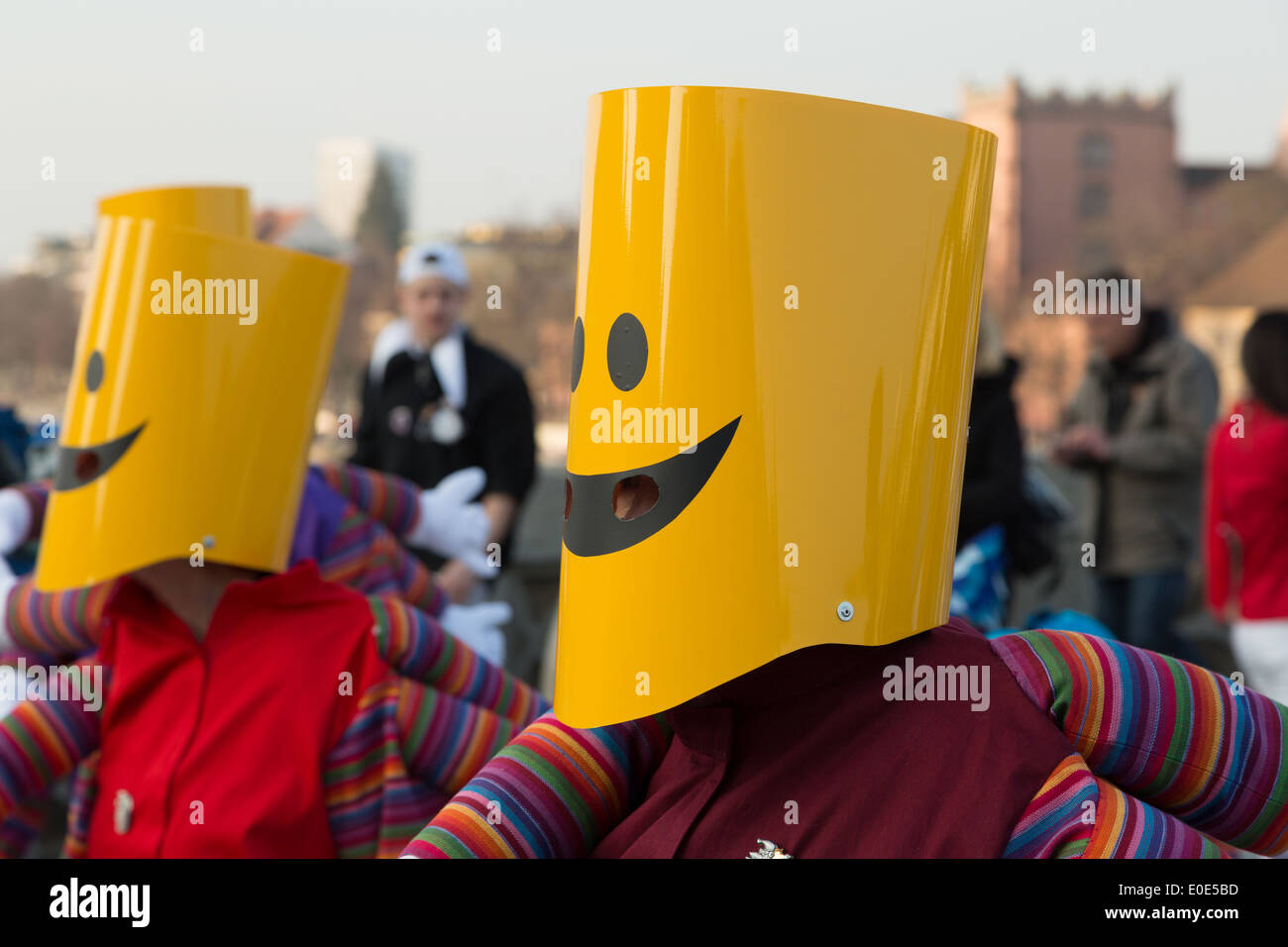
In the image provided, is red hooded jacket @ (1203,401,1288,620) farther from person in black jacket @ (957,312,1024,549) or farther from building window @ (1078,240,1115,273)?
building window @ (1078,240,1115,273)

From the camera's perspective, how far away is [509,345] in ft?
33.0

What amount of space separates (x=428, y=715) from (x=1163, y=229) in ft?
84.3

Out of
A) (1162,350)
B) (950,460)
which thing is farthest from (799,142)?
(1162,350)

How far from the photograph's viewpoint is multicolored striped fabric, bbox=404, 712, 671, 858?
Answer: 161 cm

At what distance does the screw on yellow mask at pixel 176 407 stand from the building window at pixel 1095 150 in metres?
36.2

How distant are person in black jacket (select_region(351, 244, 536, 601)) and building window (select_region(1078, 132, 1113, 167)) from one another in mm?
34140

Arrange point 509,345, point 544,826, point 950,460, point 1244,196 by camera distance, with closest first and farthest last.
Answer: point 950,460 → point 544,826 → point 509,345 → point 1244,196

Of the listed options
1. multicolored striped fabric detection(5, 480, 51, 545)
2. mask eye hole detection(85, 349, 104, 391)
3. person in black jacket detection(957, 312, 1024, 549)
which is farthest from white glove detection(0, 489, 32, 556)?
person in black jacket detection(957, 312, 1024, 549)

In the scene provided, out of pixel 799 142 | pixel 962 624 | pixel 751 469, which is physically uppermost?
pixel 799 142

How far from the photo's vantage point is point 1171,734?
57.9 inches

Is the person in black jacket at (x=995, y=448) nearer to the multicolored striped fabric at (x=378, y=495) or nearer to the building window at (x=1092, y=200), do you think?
the multicolored striped fabric at (x=378, y=495)

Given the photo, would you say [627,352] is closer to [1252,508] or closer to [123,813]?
[123,813]
